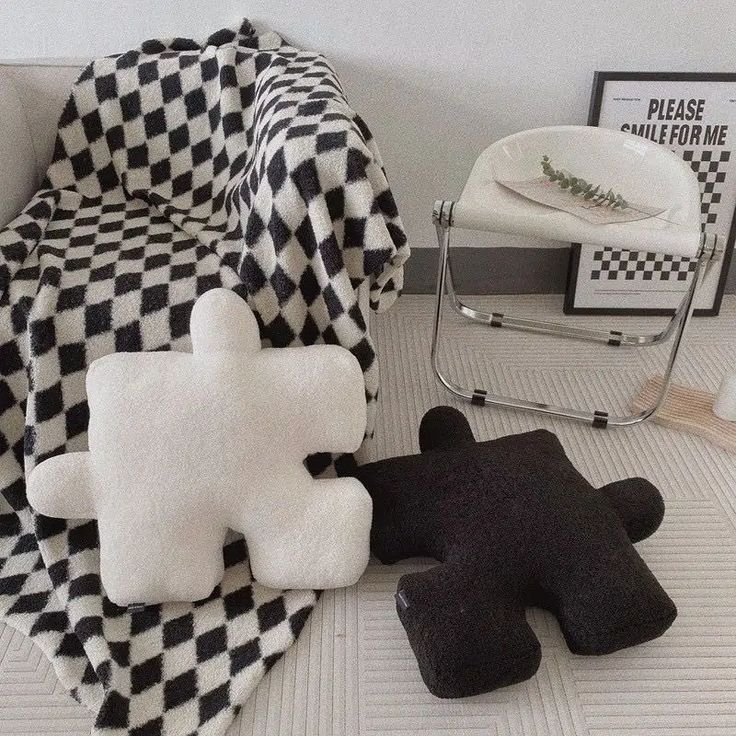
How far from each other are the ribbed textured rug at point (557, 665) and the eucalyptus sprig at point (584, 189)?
436mm

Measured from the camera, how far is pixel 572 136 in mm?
1567

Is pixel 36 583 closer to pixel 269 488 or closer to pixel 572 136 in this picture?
pixel 269 488

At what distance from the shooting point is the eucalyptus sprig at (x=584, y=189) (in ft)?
4.62

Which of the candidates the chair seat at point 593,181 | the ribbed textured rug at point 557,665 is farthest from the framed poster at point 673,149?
the ribbed textured rug at point 557,665

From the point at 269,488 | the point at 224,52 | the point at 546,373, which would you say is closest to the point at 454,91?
the point at 224,52

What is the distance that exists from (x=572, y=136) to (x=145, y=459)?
42.9 inches

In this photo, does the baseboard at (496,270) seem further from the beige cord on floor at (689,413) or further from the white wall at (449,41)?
the beige cord on floor at (689,413)

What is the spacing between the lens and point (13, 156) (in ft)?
4.58

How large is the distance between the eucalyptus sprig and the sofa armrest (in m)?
1.01

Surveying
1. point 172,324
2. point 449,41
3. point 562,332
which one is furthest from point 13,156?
point 562,332

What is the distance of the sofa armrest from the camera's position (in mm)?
1355

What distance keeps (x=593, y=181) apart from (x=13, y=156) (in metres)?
1.13

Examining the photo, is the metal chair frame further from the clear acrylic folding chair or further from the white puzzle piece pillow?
the white puzzle piece pillow

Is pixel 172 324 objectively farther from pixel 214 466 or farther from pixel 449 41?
pixel 449 41
